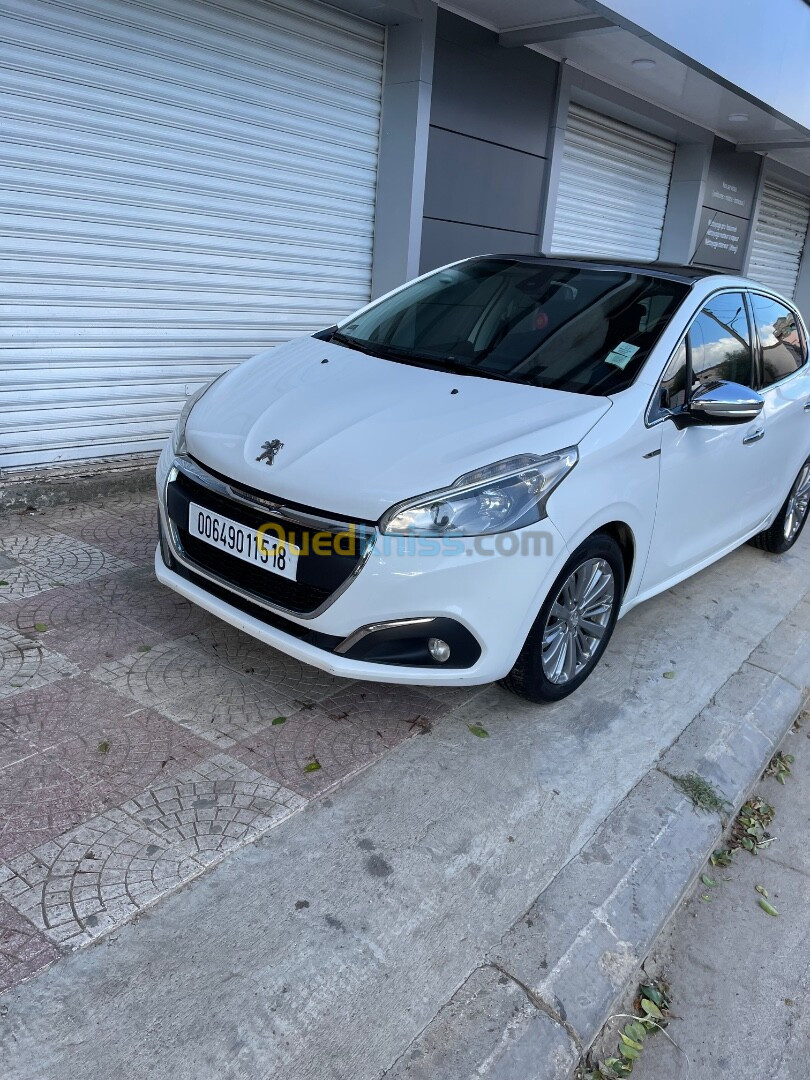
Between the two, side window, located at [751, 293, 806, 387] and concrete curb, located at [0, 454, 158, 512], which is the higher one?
side window, located at [751, 293, 806, 387]

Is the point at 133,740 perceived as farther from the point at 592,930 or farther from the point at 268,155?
the point at 268,155

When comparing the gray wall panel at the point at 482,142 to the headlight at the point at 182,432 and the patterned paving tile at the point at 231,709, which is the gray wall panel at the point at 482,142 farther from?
the patterned paving tile at the point at 231,709

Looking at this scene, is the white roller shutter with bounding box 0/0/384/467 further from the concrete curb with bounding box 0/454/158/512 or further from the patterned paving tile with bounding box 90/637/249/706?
the patterned paving tile with bounding box 90/637/249/706

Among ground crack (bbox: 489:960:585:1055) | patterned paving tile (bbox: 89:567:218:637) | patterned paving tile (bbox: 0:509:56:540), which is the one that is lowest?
ground crack (bbox: 489:960:585:1055)

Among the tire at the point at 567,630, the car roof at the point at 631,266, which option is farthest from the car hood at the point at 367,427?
the car roof at the point at 631,266

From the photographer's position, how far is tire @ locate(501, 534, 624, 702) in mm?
3004

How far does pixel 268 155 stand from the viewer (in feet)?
19.3

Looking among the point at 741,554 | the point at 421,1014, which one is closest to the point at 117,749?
the point at 421,1014

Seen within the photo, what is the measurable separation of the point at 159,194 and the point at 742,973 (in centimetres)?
506

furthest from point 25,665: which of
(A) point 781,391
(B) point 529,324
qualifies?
(A) point 781,391

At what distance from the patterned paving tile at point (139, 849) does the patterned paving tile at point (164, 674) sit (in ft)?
1.51

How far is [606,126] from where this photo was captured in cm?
934

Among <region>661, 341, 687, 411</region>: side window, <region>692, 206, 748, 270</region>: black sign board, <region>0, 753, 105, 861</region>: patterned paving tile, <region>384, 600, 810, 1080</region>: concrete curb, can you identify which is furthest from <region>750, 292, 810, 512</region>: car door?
<region>692, 206, 748, 270</region>: black sign board

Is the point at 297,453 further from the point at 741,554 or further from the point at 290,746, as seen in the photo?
the point at 741,554
